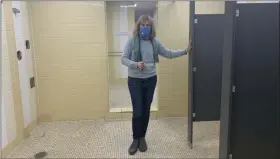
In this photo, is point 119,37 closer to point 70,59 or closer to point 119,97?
point 70,59

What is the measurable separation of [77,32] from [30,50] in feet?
2.11

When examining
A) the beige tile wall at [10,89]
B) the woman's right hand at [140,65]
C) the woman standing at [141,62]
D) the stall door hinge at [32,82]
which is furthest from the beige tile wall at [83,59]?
the woman's right hand at [140,65]

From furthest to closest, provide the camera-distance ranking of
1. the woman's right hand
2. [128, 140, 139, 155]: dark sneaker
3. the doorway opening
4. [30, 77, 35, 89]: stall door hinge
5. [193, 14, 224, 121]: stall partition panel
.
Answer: the doorway opening → [30, 77, 35, 89]: stall door hinge → [128, 140, 139, 155]: dark sneaker → [193, 14, 224, 121]: stall partition panel → the woman's right hand

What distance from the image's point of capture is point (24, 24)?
316cm

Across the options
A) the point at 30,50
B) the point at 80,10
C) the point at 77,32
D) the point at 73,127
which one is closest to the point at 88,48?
the point at 77,32

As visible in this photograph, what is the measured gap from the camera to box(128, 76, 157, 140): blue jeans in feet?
8.43

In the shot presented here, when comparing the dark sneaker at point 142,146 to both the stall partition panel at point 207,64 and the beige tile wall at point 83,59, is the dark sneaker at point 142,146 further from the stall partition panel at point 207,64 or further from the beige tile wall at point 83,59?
the beige tile wall at point 83,59

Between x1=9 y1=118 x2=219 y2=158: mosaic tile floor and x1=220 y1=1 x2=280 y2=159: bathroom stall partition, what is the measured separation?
0.73 meters

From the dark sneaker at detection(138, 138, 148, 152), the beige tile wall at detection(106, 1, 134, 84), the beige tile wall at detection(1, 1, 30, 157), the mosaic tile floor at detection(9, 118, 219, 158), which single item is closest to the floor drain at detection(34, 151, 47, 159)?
the mosaic tile floor at detection(9, 118, 219, 158)

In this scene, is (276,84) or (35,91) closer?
(276,84)

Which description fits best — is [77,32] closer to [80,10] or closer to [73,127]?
[80,10]

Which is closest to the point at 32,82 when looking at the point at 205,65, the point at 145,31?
the point at 145,31

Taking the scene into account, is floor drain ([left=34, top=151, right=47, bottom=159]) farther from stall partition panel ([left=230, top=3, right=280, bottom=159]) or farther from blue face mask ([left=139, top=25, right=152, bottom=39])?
stall partition panel ([left=230, top=3, right=280, bottom=159])

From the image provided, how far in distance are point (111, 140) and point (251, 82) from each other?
1769 mm
